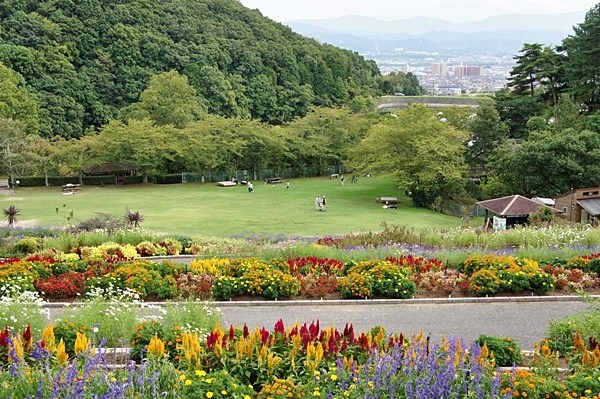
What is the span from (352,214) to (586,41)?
32.7 m

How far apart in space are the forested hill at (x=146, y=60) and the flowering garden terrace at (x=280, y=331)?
53593 millimetres

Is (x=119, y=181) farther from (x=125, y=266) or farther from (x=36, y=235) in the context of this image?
(x=125, y=266)

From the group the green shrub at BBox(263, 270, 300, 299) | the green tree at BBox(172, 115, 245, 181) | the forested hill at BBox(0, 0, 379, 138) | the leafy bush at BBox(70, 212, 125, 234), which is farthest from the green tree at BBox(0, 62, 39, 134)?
the green shrub at BBox(263, 270, 300, 299)

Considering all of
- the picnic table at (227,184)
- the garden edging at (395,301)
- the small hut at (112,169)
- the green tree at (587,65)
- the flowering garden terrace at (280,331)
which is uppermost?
the green tree at (587,65)

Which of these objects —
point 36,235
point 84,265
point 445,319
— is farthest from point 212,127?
point 445,319

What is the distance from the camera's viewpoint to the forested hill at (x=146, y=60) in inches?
2650

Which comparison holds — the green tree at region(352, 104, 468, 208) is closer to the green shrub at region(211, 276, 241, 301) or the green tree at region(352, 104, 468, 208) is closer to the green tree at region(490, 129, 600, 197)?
the green tree at region(490, 129, 600, 197)

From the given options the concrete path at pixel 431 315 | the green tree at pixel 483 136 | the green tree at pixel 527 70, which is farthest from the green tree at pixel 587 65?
the concrete path at pixel 431 315

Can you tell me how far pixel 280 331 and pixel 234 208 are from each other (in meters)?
29.2

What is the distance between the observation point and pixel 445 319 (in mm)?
10883

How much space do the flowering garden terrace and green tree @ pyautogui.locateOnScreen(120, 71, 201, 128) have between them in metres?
43.4

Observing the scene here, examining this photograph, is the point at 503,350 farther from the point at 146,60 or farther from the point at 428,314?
the point at 146,60

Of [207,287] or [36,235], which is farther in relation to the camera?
[36,235]

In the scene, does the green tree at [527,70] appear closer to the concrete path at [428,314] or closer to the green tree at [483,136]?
the green tree at [483,136]
